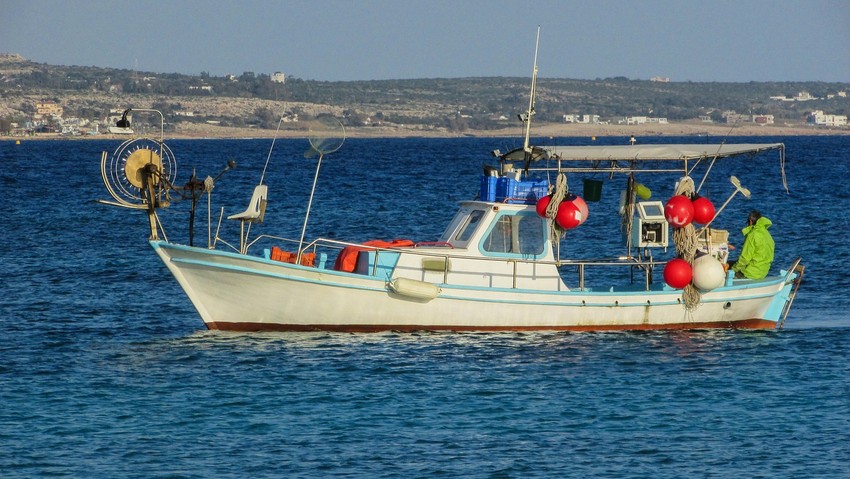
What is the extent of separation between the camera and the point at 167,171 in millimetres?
22062

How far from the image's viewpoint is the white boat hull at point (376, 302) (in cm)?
2206

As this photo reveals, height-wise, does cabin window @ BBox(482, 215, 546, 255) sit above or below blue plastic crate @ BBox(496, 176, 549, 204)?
below

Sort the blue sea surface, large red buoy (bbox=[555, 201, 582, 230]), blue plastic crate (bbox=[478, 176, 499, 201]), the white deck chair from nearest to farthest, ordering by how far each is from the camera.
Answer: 1. the blue sea surface
2. the white deck chair
3. large red buoy (bbox=[555, 201, 582, 230])
4. blue plastic crate (bbox=[478, 176, 499, 201])

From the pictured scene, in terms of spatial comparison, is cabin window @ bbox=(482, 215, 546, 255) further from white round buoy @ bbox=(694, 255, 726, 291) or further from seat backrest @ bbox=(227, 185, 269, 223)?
seat backrest @ bbox=(227, 185, 269, 223)

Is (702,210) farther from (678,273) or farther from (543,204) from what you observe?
(543,204)

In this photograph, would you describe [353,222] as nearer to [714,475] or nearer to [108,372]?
[108,372]

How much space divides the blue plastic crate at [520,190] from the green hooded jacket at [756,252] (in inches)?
155

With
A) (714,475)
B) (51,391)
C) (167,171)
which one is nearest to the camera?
(714,475)

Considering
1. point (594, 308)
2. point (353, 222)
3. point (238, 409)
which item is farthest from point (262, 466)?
point (353, 222)

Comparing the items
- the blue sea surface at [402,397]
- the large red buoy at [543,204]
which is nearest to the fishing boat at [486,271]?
the large red buoy at [543,204]

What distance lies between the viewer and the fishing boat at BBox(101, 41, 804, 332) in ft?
72.5

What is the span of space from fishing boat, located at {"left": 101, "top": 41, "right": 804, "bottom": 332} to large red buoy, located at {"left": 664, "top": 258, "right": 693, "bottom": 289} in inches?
0.9

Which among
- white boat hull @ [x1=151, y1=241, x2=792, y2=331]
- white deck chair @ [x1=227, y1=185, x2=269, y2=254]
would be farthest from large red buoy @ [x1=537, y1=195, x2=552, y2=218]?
white deck chair @ [x1=227, y1=185, x2=269, y2=254]

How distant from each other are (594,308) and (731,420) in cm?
544
